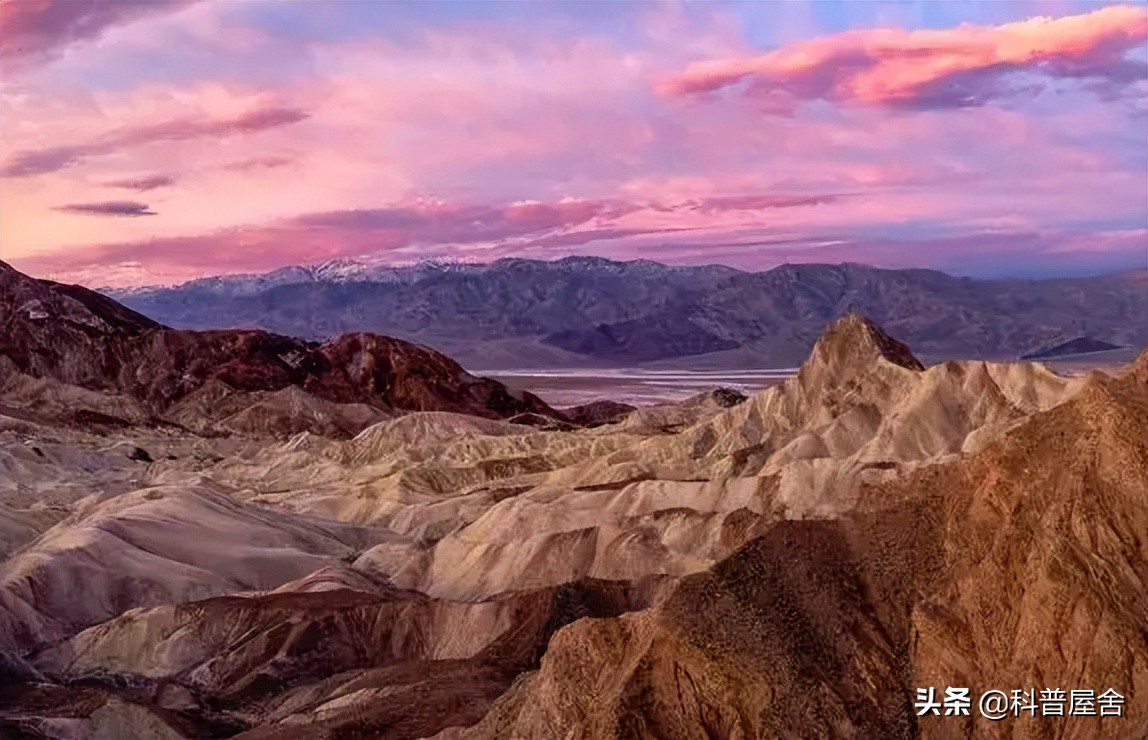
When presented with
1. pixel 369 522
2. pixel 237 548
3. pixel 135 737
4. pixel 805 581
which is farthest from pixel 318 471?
pixel 805 581

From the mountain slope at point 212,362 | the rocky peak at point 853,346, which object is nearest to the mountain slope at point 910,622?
the rocky peak at point 853,346

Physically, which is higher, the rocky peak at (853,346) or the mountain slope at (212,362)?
the rocky peak at (853,346)

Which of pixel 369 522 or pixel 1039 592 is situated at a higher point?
pixel 1039 592

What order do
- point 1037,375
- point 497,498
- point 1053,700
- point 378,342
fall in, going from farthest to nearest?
point 378,342 < point 497,498 < point 1037,375 < point 1053,700

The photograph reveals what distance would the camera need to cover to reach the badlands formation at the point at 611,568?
1980cm

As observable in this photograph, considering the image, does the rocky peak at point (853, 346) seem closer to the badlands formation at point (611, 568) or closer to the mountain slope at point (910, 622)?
the badlands formation at point (611, 568)

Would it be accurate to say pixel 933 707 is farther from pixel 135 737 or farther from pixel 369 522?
pixel 369 522

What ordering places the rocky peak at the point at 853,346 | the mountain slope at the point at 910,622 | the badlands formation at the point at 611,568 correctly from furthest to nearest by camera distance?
the rocky peak at the point at 853,346 → the badlands formation at the point at 611,568 → the mountain slope at the point at 910,622

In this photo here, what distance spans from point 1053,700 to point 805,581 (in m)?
4.25

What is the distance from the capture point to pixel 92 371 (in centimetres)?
12912

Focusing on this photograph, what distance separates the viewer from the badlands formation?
1980 cm

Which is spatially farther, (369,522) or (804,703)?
(369,522)

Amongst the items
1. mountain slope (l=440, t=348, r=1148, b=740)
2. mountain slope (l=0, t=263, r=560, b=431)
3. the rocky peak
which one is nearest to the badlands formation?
mountain slope (l=440, t=348, r=1148, b=740)

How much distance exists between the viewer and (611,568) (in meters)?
44.3
